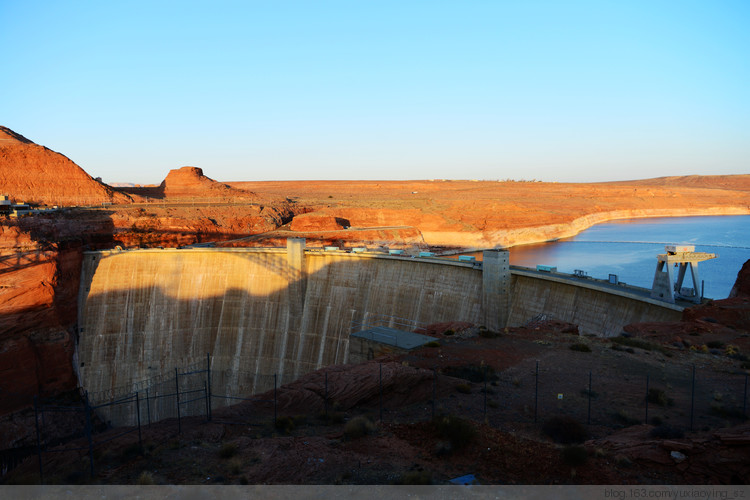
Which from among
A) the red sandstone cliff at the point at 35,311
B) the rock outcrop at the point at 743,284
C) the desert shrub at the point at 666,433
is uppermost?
the rock outcrop at the point at 743,284

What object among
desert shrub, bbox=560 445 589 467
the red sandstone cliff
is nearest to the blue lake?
desert shrub, bbox=560 445 589 467

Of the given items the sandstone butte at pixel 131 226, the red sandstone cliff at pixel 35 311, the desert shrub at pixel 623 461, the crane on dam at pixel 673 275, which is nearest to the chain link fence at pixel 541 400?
the desert shrub at pixel 623 461

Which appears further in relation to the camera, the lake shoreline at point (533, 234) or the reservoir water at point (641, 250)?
the lake shoreline at point (533, 234)

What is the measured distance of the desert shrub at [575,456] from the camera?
30.8 ft

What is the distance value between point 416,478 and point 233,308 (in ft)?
95.6

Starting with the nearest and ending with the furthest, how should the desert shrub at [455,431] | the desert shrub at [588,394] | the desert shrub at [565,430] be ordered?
the desert shrub at [455,431], the desert shrub at [565,430], the desert shrub at [588,394]

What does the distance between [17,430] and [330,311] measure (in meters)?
18.9

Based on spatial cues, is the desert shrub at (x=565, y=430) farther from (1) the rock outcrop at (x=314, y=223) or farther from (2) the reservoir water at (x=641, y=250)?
(1) the rock outcrop at (x=314, y=223)

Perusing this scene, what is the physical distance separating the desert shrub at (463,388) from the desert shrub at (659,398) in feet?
15.3

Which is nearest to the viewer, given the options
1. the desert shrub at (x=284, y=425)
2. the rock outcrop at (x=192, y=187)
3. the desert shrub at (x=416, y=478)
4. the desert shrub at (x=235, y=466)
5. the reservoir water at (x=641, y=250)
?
the desert shrub at (x=416, y=478)

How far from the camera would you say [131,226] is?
49.3 meters

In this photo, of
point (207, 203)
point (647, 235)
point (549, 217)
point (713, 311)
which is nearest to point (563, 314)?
point (713, 311)

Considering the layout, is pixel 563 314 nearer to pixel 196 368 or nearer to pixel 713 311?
pixel 713 311

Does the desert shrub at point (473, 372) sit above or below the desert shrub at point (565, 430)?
below
